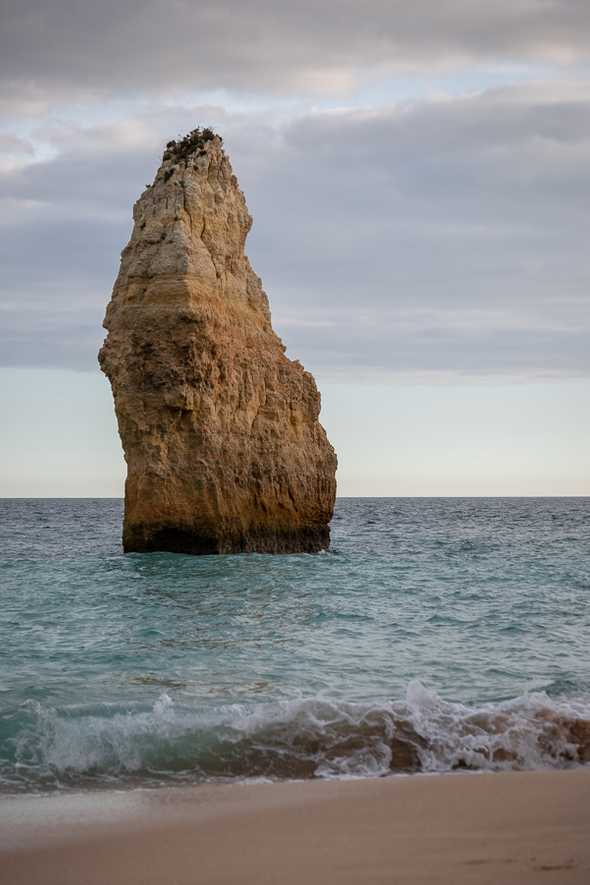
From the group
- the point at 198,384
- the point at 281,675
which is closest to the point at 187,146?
the point at 198,384

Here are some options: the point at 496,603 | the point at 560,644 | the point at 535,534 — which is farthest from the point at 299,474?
the point at 535,534

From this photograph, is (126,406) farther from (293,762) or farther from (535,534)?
(535,534)

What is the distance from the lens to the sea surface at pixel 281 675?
7480 millimetres

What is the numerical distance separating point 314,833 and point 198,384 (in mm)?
18828

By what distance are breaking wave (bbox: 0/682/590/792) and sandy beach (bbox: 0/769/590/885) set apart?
0.45m

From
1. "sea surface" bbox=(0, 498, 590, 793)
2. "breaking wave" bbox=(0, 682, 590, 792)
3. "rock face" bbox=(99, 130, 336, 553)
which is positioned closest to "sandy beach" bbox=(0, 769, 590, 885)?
"breaking wave" bbox=(0, 682, 590, 792)

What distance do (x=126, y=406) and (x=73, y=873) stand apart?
19.6 metres

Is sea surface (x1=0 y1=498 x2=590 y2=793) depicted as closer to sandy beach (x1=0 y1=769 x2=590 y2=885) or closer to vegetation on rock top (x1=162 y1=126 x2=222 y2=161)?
sandy beach (x1=0 y1=769 x2=590 y2=885)

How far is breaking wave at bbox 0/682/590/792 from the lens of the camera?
7.23 metres

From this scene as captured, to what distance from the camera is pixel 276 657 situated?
1107cm

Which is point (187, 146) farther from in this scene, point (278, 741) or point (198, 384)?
point (278, 741)

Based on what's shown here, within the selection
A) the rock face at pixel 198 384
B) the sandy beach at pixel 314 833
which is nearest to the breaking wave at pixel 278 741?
the sandy beach at pixel 314 833

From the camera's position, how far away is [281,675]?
33.0 feet

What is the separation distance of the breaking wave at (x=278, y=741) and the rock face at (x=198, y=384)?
50.4 ft
